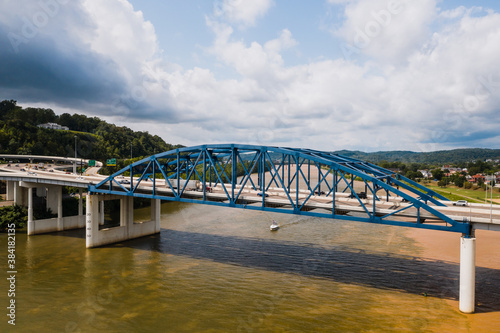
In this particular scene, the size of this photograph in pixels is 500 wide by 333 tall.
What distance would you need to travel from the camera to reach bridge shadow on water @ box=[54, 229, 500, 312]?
30.4 metres

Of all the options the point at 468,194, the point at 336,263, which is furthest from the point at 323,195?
the point at 468,194

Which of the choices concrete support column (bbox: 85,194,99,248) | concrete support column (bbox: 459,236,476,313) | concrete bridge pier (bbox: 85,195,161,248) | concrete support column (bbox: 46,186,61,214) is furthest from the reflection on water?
concrete support column (bbox: 46,186,61,214)

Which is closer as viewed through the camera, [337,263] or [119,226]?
[337,263]

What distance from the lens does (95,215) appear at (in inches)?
1720

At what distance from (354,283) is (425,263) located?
11829 millimetres

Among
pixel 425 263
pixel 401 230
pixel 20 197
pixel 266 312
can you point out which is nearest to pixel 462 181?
pixel 401 230

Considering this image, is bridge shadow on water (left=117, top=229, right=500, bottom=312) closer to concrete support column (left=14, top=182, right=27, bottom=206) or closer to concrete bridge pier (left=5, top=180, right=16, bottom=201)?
concrete support column (left=14, top=182, right=27, bottom=206)

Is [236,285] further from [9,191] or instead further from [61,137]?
[61,137]

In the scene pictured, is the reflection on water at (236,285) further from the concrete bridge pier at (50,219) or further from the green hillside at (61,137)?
the green hillside at (61,137)

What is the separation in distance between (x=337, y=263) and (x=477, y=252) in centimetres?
1963

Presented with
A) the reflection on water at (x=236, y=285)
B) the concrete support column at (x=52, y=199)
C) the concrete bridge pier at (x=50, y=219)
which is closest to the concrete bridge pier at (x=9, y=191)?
the concrete bridge pier at (x=50, y=219)

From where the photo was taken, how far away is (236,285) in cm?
3106

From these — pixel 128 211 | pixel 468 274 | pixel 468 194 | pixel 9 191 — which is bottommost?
Result: pixel 468 194

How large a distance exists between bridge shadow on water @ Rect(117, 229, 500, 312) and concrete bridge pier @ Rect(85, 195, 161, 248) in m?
1.59
